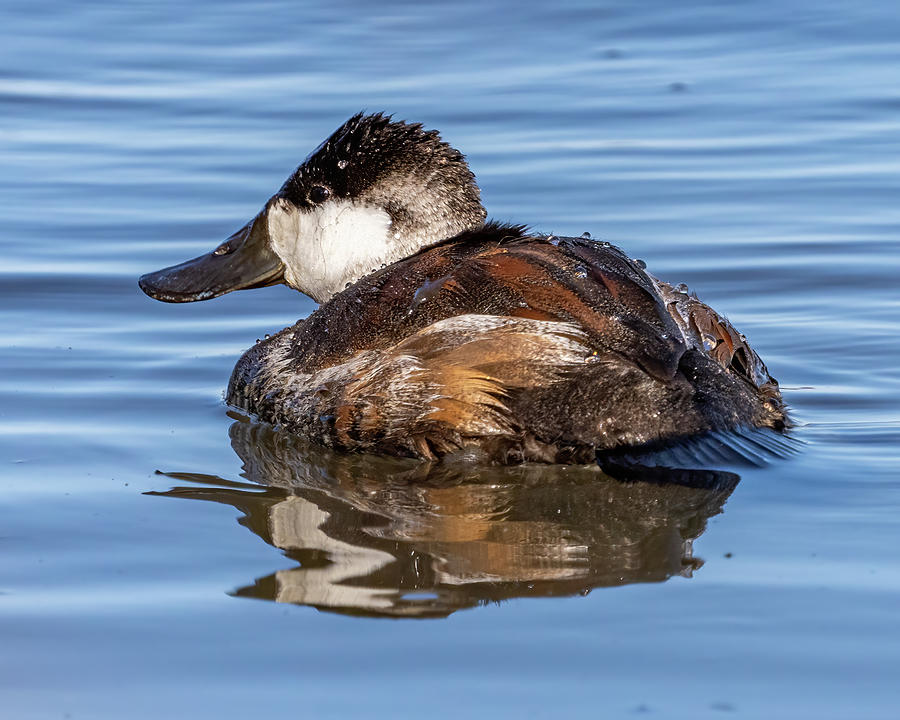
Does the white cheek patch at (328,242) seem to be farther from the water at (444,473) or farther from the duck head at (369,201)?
the water at (444,473)

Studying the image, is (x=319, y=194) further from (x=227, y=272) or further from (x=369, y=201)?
(x=227, y=272)

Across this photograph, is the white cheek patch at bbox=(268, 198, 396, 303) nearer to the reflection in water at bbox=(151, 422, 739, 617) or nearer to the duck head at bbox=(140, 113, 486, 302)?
the duck head at bbox=(140, 113, 486, 302)

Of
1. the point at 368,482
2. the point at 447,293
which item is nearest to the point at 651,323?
the point at 447,293

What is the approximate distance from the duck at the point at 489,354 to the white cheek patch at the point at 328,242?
93 millimetres

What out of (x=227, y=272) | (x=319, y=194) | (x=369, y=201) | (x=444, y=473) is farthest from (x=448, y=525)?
(x=227, y=272)

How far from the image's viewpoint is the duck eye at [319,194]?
5250 mm

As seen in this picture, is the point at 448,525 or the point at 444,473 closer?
the point at 448,525

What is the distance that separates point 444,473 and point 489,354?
37 centimetres

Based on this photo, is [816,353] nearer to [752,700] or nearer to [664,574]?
[664,574]

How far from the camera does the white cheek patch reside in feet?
17.2

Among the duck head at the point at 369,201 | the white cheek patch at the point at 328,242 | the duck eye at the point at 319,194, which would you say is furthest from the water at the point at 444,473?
the duck eye at the point at 319,194

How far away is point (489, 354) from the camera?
417cm

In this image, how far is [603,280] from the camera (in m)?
4.27

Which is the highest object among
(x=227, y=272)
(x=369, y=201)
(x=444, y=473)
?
(x=369, y=201)
